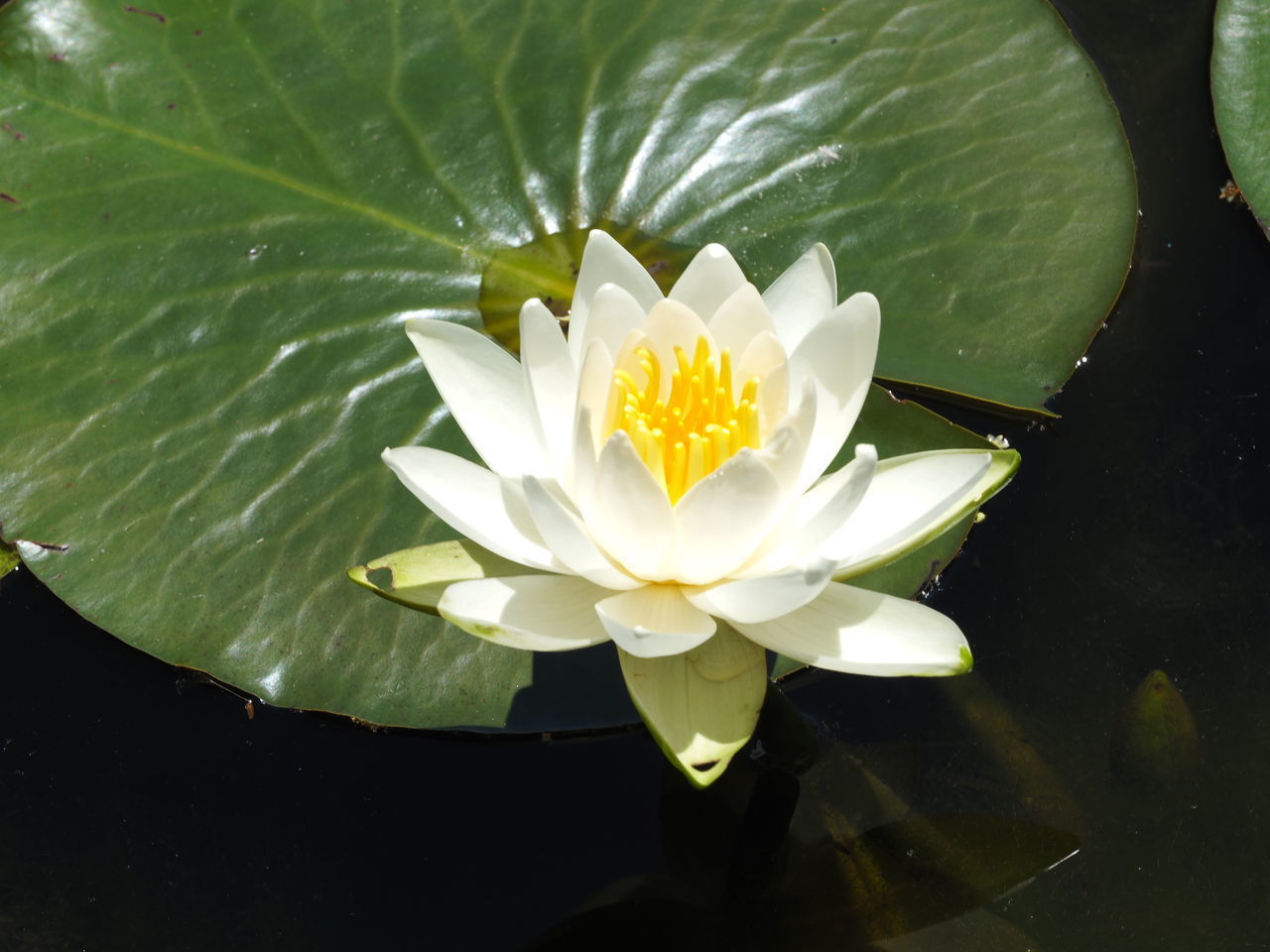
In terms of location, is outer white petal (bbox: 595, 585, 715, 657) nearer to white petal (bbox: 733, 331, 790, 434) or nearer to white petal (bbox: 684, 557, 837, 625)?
white petal (bbox: 684, 557, 837, 625)

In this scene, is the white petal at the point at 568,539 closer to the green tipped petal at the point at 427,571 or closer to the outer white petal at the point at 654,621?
the outer white petal at the point at 654,621

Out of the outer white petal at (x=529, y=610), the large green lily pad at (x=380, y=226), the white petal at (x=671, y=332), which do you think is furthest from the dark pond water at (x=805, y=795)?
the white petal at (x=671, y=332)

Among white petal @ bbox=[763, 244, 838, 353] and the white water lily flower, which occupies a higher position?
white petal @ bbox=[763, 244, 838, 353]

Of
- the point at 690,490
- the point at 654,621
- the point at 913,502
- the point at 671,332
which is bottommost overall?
the point at 654,621

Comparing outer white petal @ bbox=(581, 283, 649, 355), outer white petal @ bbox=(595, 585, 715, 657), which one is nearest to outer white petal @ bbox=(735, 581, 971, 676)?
outer white petal @ bbox=(595, 585, 715, 657)

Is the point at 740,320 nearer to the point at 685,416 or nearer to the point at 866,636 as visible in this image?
the point at 685,416

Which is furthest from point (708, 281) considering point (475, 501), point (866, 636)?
point (866, 636)
